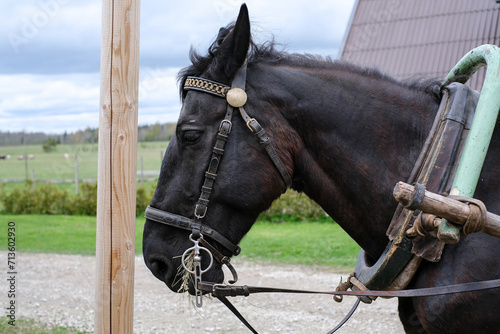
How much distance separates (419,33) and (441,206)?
1168 cm

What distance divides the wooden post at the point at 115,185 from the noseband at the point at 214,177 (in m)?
0.52

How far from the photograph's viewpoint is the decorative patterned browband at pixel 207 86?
2232mm

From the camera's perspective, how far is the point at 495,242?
191cm

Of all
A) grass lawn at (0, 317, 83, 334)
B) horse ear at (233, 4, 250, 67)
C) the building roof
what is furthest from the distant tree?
horse ear at (233, 4, 250, 67)

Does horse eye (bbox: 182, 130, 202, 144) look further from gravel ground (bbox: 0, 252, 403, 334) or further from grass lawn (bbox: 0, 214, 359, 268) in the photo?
grass lawn (bbox: 0, 214, 359, 268)

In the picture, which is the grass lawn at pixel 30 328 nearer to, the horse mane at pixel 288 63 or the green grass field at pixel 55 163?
the horse mane at pixel 288 63

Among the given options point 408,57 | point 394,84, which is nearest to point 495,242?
point 394,84

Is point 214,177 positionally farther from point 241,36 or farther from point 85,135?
point 85,135

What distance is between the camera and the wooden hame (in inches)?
65.7

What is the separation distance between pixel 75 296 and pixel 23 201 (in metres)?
8.92

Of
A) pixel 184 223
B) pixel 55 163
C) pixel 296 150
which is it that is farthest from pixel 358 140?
pixel 55 163

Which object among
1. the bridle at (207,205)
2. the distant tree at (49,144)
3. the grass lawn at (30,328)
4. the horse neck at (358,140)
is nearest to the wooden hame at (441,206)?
the horse neck at (358,140)

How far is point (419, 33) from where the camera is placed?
1225cm

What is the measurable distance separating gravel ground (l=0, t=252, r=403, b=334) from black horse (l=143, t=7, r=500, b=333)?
8.10 ft
